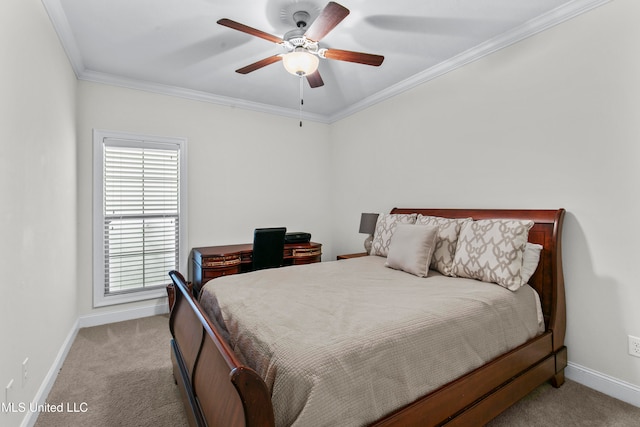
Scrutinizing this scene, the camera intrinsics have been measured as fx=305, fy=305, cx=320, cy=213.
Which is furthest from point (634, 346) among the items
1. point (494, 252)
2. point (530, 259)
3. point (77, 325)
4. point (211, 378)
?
point (77, 325)

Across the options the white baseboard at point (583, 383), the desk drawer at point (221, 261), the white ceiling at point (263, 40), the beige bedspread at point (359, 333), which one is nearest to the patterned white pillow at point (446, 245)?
the beige bedspread at point (359, 333)

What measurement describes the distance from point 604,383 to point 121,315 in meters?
4.43

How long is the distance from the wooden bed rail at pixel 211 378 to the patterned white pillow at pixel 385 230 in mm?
1954

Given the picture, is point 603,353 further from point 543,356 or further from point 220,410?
point 220,410

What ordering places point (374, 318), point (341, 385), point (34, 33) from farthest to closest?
point (34, 33) < point (374, 318) < point (341, 385)

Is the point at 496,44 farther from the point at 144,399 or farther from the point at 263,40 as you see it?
the point at 144,399

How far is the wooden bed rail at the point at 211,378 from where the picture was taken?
37.1 inches

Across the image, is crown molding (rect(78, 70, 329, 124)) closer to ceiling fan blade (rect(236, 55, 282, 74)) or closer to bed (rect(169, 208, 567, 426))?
ceiling fan blade (rect(236, 55, 282, 74))

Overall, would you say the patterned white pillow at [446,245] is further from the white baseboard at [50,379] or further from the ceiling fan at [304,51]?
the white baseboard at [50,379]

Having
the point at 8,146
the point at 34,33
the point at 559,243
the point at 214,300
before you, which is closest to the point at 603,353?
the point at 559,243

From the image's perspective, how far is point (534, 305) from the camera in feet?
7.04

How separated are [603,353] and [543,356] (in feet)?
1.55

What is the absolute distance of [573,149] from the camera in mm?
2279

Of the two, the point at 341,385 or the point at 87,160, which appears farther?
the point at 87,160
